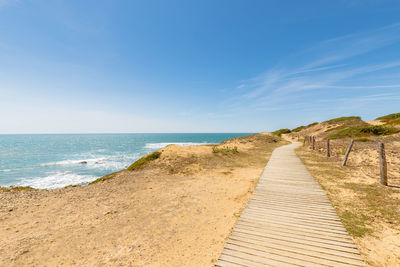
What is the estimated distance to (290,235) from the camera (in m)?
4.74

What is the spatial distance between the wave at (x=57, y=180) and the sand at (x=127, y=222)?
6777 mm

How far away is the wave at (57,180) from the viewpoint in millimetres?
17672

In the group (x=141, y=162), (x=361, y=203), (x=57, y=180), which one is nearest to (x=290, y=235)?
(x=361, y=203)

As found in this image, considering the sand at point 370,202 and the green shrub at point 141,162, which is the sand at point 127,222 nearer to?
the green shrub at point 141,162

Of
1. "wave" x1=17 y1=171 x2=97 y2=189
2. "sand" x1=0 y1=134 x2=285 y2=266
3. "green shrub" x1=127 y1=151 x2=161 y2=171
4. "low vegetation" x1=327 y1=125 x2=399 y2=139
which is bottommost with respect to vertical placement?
"wave" x1=17 y1=171 x2=97 y2=189

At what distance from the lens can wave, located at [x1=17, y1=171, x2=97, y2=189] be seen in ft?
58.0

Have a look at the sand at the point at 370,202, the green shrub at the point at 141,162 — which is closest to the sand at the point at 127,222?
the green shrub at the point at 141,162

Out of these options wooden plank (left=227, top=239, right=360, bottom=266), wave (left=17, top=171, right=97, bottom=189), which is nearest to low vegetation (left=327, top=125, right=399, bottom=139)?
wooden plank (left=227, top=239, right=360, bottom=266)

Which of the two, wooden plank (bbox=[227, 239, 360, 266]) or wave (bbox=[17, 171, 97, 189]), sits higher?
wooden plank (bbox=[227, 239, 360, 266])

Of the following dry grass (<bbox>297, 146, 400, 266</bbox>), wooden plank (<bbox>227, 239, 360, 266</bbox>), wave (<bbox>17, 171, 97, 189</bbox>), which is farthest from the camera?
wave (<bbox>17, 171, 97, 189</bbox>)

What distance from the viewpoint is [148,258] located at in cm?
490

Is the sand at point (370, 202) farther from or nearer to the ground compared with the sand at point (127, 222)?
farther from the ground

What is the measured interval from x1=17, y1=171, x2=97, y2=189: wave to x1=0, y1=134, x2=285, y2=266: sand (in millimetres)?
6777

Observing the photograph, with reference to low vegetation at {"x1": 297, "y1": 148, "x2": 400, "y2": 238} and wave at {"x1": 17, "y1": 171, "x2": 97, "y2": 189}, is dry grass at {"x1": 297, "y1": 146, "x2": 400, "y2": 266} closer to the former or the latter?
low vegetation at {"x1": 297, "y1": 148, "x2": 400, "y2": 238}
